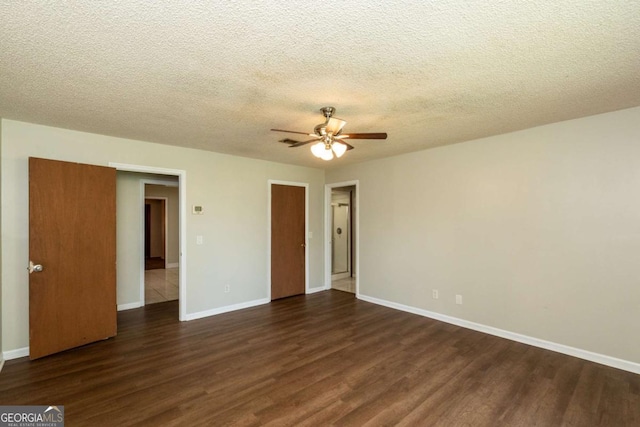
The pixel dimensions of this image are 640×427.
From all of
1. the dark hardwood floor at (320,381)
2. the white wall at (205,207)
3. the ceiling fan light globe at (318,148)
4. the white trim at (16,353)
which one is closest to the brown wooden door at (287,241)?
the white wall at (205,207)

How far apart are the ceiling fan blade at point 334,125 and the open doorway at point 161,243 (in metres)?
3.78

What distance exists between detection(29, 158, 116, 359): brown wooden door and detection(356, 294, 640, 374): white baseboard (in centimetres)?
404

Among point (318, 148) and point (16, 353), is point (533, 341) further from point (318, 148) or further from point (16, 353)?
point (16, 353)

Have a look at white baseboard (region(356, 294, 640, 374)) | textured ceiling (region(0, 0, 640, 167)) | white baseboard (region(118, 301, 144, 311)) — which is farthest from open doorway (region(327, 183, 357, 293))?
textured ceiling (region(0, 0, 640, 167))

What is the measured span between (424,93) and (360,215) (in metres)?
3.06

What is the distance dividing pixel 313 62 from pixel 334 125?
0.70m

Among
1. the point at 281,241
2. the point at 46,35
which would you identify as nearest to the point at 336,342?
the point at 281,241

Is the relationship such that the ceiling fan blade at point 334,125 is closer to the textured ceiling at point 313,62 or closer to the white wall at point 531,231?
the textured ceiling at point 313,62

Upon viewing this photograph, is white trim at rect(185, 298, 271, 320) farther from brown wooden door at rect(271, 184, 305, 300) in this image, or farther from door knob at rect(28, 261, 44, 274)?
door knob at rect(28, 261, 44, 274)

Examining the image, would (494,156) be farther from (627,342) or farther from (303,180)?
(303,180)

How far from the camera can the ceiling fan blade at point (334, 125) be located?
249cm

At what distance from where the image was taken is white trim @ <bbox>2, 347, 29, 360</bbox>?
2.94 metres

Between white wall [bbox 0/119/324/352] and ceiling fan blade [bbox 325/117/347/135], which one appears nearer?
ceiling fan blade [bbox 325/117/347/135]

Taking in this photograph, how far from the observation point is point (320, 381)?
2564mm
